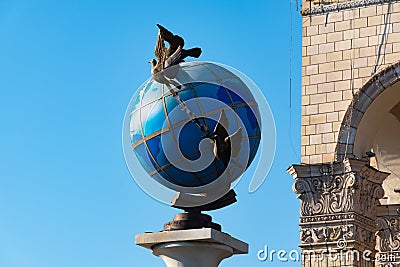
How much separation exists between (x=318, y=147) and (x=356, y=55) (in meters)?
1.40

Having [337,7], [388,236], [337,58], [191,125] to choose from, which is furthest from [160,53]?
[388,236]

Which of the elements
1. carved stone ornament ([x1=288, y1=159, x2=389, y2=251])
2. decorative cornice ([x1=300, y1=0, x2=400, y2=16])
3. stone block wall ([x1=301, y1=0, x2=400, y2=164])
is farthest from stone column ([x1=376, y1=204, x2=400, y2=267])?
decorative cornice ([x1=300, y1=0, x2=400, y2=16])

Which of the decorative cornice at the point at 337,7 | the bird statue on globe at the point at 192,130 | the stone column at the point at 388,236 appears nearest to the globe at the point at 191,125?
the bird statue on globe at the point at 192,130

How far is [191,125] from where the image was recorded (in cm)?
840

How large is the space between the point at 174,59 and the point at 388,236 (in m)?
7.83

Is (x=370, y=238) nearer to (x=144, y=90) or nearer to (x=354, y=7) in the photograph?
(x=354, y=7)

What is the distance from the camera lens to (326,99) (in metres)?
14.7

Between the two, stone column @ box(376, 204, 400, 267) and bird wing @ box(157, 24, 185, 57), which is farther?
stone column @ box(376, 204, 400, 267)

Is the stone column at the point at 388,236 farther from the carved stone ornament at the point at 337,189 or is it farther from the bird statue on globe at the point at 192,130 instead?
the bird statue on globe at the point at 192,130

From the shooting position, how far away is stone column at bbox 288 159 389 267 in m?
14.1

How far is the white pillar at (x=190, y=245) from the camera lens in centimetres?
823

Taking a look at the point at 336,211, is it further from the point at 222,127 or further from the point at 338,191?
the point at 222,127

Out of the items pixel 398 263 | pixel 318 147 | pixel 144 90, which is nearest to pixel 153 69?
pixel 144 90

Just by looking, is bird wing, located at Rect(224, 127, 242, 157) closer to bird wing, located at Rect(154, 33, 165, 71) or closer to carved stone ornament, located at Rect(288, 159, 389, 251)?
bird wing, located at Rect(154, 33, 165, 71)
